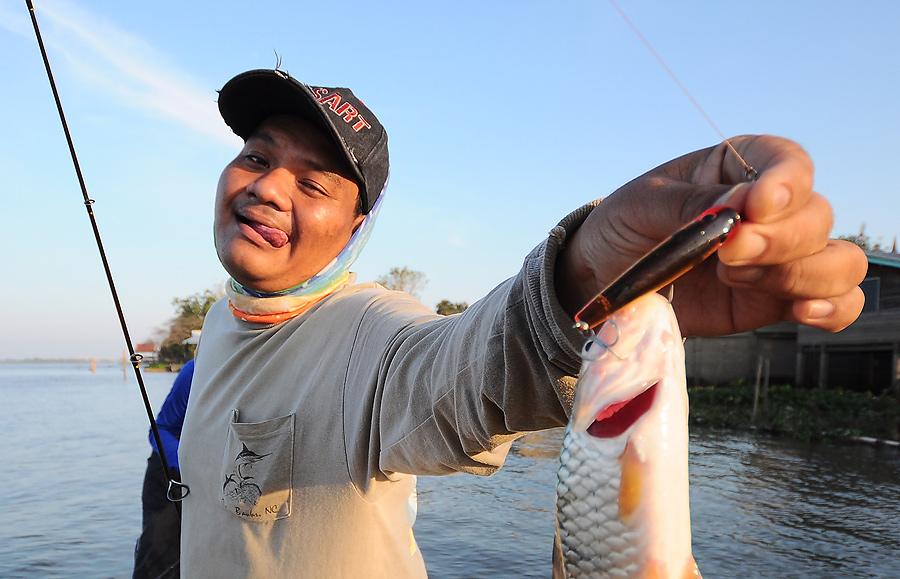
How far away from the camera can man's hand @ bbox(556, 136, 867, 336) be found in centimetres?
91

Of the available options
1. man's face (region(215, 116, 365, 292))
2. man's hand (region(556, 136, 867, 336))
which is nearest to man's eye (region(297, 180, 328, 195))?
man's face (region(215, 116, 365, 292))

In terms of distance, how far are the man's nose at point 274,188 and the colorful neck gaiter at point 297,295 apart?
13.5 inches

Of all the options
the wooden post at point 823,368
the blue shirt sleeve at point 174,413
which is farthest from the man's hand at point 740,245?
the wooden post at point 823,368

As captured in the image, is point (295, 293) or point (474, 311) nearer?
point (474, 311)

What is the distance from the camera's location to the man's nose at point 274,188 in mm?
2463

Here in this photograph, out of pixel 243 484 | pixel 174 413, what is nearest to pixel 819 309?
pixel 243 484

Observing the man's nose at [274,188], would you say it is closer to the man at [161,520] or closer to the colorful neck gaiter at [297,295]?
the colorful neck gaiter at [297,295]

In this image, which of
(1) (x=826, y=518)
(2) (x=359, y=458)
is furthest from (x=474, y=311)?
(1) (x=826, y=518)

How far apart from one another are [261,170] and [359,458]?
1269 millimetres

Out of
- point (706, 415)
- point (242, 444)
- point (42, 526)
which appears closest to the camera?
point (242, 444)

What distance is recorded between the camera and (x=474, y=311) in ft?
5.15

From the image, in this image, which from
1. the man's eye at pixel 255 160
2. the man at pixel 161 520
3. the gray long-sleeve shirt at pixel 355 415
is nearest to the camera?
the gray long-sleeve shirt at pixel 355 415

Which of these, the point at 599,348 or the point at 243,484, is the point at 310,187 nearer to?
the point at 243,484

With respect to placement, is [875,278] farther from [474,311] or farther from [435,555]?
[474,311]
